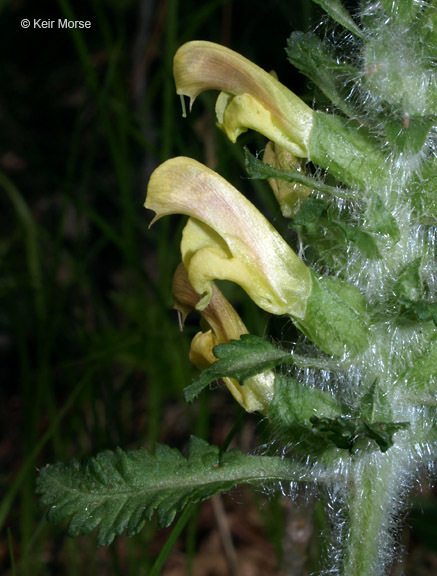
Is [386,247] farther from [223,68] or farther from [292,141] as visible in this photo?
[223,68]

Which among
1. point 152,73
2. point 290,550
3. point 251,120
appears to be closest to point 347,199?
point 251,120

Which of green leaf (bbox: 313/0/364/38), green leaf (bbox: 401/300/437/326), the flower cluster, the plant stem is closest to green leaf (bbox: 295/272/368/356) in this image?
the flower cluster

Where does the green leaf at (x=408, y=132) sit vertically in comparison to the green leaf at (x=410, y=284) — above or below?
above

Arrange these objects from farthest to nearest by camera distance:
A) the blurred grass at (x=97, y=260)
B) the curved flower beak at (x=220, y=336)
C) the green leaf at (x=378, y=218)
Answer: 1. the blurred grass at (x=97, y=260)
2. the curved flower beak at (x=220, y=336)
3. the green leaf at (x=378, y=218)

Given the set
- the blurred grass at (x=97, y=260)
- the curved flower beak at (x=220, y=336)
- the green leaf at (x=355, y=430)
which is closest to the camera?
the green leaf at (x=355, y=430)

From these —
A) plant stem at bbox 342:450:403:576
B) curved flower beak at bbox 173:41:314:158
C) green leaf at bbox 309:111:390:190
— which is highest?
curved flower beak at bbox 173:41:314:158

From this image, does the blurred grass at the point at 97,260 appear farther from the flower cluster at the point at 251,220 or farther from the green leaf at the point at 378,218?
the green leaf at the point at 378,218

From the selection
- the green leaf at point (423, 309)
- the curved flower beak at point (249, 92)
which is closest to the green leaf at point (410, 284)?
the green leaf at point (423, 309)

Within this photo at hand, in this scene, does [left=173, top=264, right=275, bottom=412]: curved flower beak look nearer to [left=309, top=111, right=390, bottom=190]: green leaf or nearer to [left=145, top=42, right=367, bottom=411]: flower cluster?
[left=145, top=42, right=367, bottom=411]: flower cluster
